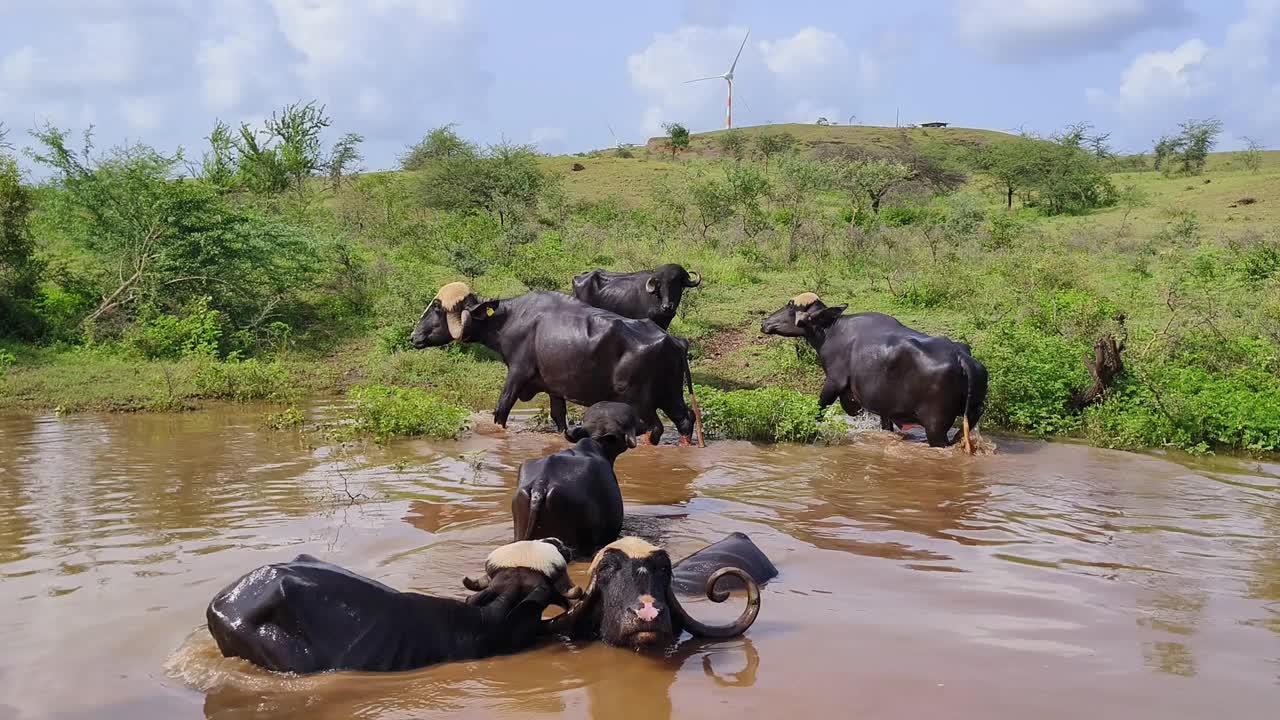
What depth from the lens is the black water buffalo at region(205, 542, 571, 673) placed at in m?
4.16

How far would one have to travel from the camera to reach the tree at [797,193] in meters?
22.3

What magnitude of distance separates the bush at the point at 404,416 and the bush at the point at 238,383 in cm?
242

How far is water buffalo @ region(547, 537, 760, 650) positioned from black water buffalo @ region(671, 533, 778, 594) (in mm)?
662

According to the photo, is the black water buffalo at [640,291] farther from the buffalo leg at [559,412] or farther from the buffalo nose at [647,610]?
the buffalo nose at [647,610]

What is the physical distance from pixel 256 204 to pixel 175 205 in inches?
135

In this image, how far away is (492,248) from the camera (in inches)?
801

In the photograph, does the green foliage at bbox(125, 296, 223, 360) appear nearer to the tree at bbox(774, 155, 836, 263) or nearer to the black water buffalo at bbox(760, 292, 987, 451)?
the black water buffalo at bbox(760, 292, 987, 451)

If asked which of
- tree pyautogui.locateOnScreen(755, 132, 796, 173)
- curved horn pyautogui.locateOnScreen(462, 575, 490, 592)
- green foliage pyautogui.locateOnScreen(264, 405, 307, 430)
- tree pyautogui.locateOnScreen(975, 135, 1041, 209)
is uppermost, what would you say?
tree pyautogui.locateOnScreen(755, 132, 796, 173)

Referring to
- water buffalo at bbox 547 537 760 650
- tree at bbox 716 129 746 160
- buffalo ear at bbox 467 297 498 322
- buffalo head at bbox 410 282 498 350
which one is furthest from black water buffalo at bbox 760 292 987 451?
tree at bbox 716 129 746 160

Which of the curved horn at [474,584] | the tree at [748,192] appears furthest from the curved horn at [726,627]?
the tree at [748,192]

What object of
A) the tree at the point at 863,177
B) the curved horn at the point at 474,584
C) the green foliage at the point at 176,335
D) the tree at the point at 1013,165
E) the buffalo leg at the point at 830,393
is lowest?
the curved horn at the point at 474,584

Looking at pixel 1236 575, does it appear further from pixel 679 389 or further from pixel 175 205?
pixel 175 205

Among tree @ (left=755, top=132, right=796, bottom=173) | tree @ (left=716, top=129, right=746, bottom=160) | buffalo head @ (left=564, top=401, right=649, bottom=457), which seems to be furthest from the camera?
tree @ (left=716, top=129, right=746, bottom=160)

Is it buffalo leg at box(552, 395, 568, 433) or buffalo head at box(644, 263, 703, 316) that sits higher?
buffalo head at box(644, 263, 703, 316)
